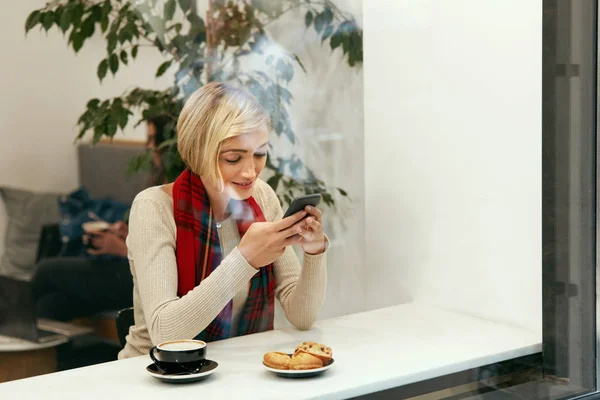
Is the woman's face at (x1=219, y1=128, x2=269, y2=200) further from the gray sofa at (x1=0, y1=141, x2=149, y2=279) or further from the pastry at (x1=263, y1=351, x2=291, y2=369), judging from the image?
the pastry at (x1=263, y1=351, x2=291, y2=369)

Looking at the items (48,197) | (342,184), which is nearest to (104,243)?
(48,197)

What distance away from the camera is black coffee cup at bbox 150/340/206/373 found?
1396 millimetres

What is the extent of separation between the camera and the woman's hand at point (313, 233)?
1.58m

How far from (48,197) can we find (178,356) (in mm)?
357

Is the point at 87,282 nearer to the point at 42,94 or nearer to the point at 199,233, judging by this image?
the point at 199,233

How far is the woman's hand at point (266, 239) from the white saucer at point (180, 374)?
225 millimetres

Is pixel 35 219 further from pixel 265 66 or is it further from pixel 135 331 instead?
pixel 265 66

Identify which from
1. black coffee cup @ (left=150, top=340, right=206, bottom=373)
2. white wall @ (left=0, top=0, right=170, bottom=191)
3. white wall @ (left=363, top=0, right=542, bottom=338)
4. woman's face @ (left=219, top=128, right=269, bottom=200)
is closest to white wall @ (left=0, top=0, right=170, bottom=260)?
white wall @ (left=0, top=0, right=170, bottom=191)

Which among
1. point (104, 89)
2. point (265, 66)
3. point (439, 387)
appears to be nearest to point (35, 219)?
point (104, 89)

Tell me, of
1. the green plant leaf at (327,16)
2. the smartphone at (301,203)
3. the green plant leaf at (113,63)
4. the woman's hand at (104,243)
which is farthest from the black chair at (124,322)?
the green plant leaf at (327,16)

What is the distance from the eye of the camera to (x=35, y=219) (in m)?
1.42

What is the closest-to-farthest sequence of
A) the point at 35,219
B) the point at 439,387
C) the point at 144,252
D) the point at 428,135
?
the point at 35,219, the point at 144,252, the point at 439,387, the point at 428,135

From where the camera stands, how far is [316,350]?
1481 millimetres

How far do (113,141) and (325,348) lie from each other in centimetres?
54
